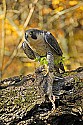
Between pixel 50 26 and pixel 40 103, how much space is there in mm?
5095

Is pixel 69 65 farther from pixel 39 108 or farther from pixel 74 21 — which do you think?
pixel 39 108

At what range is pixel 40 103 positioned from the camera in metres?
2.70

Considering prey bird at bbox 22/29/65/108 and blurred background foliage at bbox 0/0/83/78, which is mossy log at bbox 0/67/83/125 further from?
blurred background foliage at bbox 0/0/83/78

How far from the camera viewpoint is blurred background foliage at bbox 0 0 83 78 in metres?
7.18

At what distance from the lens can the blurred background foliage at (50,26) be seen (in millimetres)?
7176

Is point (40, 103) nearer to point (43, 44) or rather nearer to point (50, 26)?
point (43, 44)

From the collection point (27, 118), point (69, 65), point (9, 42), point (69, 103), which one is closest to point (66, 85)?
point (69, 103)

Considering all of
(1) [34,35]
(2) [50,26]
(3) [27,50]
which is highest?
(1) [34,35]

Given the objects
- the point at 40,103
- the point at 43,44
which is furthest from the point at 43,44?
the point at 40,103

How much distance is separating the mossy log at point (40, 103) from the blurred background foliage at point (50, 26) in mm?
3913

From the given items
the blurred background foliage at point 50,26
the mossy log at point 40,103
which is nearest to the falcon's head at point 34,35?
the mossy log at point 40,103

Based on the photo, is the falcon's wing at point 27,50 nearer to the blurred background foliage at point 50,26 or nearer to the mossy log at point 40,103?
the mossy log at point 40,103

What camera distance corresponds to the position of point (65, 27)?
8102 millimetres

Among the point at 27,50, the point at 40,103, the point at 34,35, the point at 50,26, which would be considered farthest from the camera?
the point at 50,26
